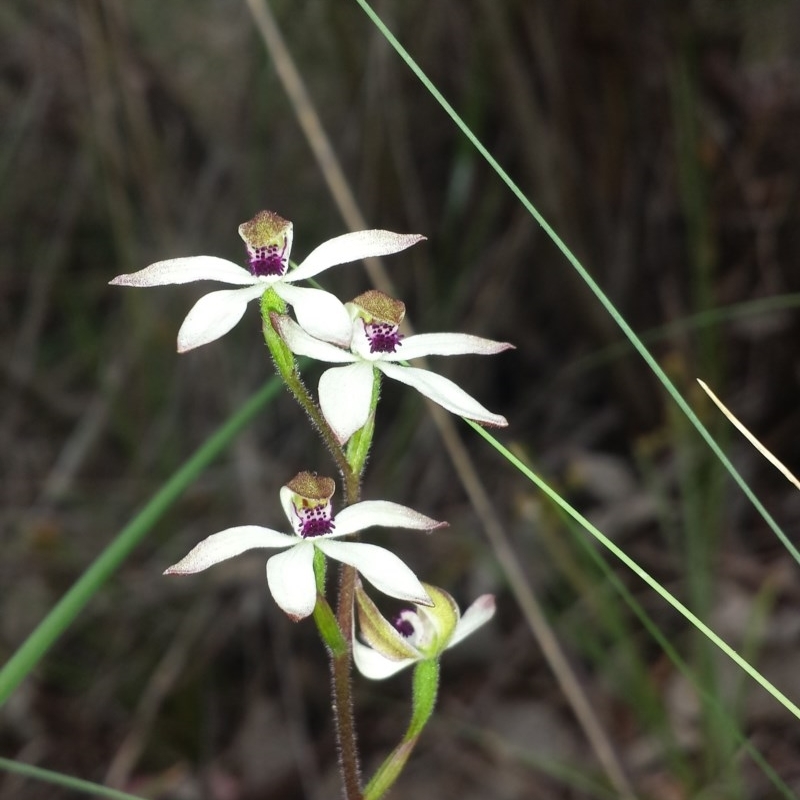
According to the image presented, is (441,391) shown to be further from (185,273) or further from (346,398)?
(185,273)

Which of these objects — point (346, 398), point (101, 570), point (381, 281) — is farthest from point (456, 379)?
point (346, 398)

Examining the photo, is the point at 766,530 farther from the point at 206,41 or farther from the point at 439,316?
the point at 206,41

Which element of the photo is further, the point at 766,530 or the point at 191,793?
the point at 766,530

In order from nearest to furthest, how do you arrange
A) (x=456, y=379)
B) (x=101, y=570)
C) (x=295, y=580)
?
(x=295, y=580)
(x=101, y=570)
(x=456, y=379)

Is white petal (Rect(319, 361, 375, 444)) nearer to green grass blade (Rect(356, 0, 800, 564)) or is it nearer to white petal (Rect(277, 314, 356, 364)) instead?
white petal (Rect(277, 314, 356, 364))

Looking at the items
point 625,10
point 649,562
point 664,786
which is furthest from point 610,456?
point 625,10

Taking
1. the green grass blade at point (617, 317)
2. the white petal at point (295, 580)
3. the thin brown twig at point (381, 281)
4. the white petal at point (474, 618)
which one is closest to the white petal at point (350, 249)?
the green grass blade at point (617, 317)

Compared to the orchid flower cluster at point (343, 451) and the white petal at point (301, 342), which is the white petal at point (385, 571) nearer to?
the orchid flower cluster at point (343, 451)
